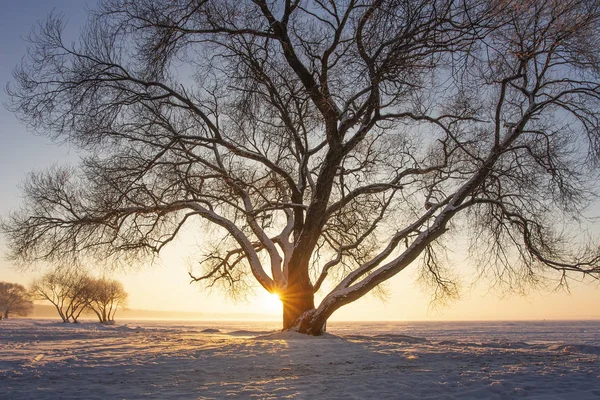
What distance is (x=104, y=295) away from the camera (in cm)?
5488

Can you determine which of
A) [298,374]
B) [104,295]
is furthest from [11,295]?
[298,374]

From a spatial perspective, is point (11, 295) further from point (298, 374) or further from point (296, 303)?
point (298, 374)

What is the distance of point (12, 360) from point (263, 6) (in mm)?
8353

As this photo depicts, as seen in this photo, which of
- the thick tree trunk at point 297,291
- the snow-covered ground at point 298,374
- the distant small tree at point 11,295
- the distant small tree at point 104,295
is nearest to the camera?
the snow-covered ground at point 298,374

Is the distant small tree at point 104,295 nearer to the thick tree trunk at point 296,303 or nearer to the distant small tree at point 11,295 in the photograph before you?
the distant small tree at point 11,295

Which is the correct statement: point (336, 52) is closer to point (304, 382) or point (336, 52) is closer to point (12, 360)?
point (304, 382)

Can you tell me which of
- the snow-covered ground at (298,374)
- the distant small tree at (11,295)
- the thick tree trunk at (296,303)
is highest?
the distant small tree at (11,295)

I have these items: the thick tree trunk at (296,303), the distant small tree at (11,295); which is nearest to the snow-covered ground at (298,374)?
the thick tree trunk at (296,303)

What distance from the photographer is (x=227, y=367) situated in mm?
7309

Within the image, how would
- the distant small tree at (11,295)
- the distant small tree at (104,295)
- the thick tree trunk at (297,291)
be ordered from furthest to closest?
the distant small tree at (11,295)
the distant small tree at (104,295)
the thick tree trunk at (297,291)

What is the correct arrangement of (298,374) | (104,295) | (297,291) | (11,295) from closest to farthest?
(298,374)
(297,291)
(104,295)
(11,295)

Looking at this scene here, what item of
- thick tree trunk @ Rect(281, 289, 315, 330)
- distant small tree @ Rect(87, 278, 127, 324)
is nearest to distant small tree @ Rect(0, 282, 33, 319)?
distant small tree @ Rect(87, 278, 127, 324)

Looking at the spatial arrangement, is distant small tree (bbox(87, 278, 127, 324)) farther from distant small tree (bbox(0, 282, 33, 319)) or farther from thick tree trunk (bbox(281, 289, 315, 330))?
thick tree trunk (bbox(281, 289, 315, 330))

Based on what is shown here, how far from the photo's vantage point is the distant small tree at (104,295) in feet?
173
